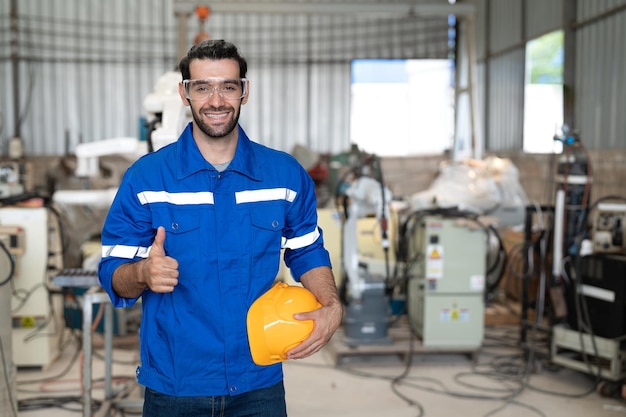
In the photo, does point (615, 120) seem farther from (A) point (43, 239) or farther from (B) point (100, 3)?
(B) point (100, 3)

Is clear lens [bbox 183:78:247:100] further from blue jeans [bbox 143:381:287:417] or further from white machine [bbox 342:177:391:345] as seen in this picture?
white machine [bbox 342:177:391:345]

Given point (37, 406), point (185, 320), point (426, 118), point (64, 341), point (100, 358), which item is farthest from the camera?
point (426, 118)

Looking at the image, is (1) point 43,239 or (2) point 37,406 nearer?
(2) point 37,406

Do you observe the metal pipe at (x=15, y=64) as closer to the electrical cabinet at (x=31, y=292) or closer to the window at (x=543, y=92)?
the electrical cabinet at (x=31, y=292)

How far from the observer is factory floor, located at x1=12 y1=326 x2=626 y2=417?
378cm

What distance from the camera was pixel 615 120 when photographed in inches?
229

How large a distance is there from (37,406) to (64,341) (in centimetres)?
138

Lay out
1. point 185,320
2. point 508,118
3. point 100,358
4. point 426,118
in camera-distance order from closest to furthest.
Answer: point 185,320
point 100,358
point 508,118
point 426,118

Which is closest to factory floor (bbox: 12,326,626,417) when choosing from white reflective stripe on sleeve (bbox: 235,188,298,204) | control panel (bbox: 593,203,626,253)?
control panel (bbox: 593,203,626,253)

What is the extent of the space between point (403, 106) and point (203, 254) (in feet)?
28.2

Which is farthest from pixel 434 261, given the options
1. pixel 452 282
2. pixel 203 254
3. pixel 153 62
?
pixel 153 62

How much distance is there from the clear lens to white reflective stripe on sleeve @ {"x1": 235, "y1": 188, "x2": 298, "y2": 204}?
0.25 metres

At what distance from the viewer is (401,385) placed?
4211mm

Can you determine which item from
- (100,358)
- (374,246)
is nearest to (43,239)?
(100,358)
